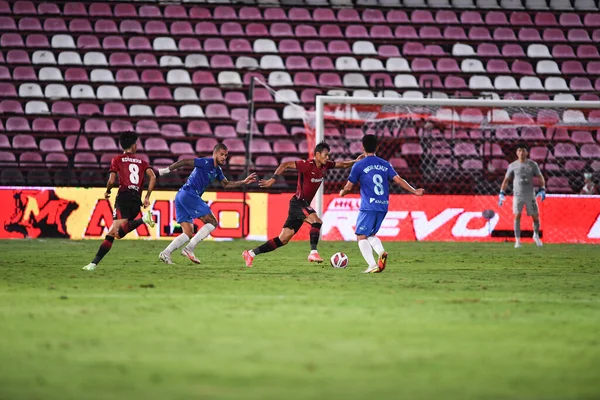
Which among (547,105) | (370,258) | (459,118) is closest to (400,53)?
(459,118)

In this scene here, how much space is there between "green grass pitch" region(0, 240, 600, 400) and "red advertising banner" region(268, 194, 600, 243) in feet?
30.5

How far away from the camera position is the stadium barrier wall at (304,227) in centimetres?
2319

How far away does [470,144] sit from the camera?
2506cm

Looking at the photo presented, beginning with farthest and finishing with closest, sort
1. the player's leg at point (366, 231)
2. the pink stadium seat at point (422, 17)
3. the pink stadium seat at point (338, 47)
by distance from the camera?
1. the pink stadium seat at point (422, 17)
2. the pink stadium seat at point (338, 47)
3. the player's leg at point (366, 231)

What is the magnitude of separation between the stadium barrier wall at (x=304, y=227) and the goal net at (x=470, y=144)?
0.18ft

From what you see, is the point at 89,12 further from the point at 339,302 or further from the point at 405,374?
the point at 405,374

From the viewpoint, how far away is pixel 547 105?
2306 centimetres

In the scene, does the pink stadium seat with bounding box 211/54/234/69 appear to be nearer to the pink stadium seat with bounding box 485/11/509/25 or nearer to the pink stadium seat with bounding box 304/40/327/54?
the pink stadium seat with bounding box 304/40/327/54

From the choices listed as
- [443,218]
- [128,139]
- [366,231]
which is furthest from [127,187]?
[443,218]

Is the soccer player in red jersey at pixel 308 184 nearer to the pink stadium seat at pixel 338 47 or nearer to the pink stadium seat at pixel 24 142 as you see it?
the pink stadium seat at pixel 24 142

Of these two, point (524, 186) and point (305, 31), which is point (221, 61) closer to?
point (305, 31)

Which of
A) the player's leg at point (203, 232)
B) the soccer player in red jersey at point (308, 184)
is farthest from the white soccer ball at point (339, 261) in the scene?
the player's leg at point (203, 232)

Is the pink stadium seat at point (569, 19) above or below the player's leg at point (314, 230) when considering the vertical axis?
above

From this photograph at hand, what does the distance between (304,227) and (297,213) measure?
8.09 metres
